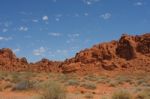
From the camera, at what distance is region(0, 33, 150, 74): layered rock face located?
61.9m

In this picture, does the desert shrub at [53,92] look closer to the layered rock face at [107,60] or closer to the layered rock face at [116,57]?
the layered rock face at [107,60]

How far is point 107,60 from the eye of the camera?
214 ft

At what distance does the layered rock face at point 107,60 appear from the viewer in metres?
61.9

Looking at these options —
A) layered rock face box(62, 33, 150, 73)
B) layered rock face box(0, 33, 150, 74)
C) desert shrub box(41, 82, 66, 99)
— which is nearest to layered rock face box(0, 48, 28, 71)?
layered rock face box(0, 33, 150, 74)

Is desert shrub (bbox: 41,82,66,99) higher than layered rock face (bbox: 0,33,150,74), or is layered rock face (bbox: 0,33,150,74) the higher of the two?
layered rock face (bbox: 0,33,150,74)

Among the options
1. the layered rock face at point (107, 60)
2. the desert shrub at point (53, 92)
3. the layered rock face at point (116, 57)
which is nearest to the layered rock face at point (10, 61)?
the layered rock face at point (107, 60)

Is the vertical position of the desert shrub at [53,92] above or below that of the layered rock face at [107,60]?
below

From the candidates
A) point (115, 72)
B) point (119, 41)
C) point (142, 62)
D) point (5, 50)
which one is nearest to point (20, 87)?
point (115, 72)

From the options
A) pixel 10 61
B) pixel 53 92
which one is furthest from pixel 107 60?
pixel 53 92

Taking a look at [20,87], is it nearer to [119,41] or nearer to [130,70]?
[130,70]

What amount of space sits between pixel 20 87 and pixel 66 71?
38515 mm

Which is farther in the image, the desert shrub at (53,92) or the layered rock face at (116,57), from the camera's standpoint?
the layered rock face at (116,57)

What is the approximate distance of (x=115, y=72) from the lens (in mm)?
59000

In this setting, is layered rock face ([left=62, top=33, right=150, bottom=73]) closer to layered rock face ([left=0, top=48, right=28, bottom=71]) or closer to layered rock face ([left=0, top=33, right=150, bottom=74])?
layered rock face ([left=0, top=33, right=150, bottom=74])
